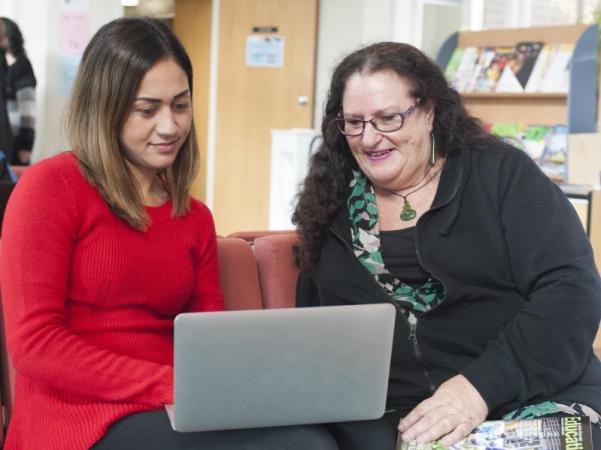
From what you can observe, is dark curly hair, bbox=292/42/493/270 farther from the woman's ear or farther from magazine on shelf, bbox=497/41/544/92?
magazine on shelf, bbox=497/41/544/92

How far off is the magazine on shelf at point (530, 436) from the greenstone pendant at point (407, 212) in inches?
19.0

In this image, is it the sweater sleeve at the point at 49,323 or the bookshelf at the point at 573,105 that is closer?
the sweater sleeve at the point at 49,323

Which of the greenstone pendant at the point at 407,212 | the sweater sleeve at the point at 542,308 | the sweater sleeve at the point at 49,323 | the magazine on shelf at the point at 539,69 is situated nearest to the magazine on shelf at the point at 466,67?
the magazine on shelf at the point at 539,69

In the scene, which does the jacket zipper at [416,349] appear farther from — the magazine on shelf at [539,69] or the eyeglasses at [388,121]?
the magazine on shelf at [539,69]

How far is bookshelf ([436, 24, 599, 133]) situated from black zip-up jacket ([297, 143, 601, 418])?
2757 millimetres

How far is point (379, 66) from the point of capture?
1.72m

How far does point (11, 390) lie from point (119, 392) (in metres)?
0.40

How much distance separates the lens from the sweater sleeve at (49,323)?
1.36m

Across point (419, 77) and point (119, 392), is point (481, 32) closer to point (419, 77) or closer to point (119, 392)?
point (419, 77)

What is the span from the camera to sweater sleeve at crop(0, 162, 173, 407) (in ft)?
4.46

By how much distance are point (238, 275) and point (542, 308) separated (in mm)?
708

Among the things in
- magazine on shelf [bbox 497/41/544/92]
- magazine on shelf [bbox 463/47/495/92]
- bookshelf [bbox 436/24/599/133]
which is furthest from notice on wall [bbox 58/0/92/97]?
magazine on shelf [bbox 497/41/544/92]

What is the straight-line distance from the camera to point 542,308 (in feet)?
5.10

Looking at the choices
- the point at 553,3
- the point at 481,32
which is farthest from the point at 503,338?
the point at 553,3
